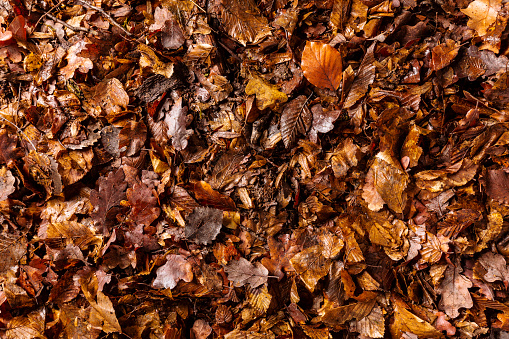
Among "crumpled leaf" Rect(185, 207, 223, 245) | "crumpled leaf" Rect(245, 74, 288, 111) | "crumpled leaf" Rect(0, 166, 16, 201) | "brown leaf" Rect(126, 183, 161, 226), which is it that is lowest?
"crumpled leaf" Rect(185, 207, 223, 245)

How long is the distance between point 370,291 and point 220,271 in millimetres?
829

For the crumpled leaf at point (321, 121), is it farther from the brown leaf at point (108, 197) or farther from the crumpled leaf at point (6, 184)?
the crumpled leaf at point (6, 184)

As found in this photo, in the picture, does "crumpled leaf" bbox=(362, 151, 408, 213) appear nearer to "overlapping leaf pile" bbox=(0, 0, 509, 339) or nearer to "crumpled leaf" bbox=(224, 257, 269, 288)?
"overlapping leaf pile" bbox=(0, 0, 509, 339)

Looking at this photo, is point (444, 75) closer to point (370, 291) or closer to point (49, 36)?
point (370, 291)

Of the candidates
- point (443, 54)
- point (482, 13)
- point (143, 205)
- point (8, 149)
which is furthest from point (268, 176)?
point (8, 149)

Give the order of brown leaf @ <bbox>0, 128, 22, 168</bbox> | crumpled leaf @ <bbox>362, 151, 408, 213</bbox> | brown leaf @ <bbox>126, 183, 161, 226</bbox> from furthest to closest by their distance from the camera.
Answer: brown leaf @ <bbox>0, 128, 22, 168</bbox> < brown leaf @ <bbox>126, 183, 161, 226</bbox> < crumpled leaf @ <bbox>362, 151, 408, 213</bbox>

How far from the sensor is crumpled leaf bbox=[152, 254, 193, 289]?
1711mm

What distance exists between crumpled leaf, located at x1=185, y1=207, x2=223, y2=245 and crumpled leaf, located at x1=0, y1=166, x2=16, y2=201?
1.07 meters

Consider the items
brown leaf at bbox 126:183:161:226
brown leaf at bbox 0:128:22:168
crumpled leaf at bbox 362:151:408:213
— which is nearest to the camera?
crumpled leaf at bbox 362:151:408:213

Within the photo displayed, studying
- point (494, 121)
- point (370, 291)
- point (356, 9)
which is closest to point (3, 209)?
point (370, 291)

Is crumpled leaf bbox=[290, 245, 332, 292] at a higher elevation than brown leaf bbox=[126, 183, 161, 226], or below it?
below

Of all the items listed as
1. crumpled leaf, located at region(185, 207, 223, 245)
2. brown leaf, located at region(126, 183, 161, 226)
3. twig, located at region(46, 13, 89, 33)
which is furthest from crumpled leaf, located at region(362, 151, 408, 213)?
twig, located at region(46, 13, 89, 33)

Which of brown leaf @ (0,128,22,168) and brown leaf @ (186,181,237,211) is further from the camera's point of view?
brown leaf @ (0,128,22,168)

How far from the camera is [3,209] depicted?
186 cm
